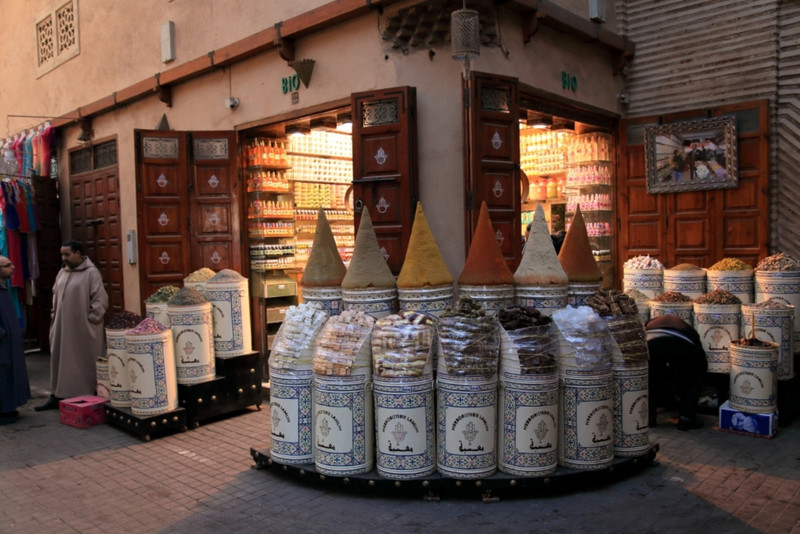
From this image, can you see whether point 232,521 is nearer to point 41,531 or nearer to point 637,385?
point 41,531

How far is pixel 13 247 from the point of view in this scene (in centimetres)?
1054

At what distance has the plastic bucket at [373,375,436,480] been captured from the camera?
4234 millimetres

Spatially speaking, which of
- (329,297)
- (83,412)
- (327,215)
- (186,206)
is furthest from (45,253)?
(329,297)

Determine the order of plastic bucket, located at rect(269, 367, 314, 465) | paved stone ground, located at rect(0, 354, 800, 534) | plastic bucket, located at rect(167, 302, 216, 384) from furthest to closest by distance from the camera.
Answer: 1. plastic bucket, located at rect(167, 302, 216, 384)
2. plastic bucket, located at rect(269, 367, 314, 465)
3. paved stone ground, located at rect(0, 354, 800, 534)

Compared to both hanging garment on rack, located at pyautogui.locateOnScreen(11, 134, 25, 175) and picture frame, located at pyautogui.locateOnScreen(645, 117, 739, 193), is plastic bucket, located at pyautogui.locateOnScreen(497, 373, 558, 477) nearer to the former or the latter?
picture frame, located at pyautogui.locateOnScreen(645, 117, 739, 193)

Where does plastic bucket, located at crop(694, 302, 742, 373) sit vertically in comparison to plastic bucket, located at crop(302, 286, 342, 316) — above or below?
below

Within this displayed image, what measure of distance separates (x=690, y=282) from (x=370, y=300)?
152 inches

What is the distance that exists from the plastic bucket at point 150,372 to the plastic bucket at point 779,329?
539 centimetres

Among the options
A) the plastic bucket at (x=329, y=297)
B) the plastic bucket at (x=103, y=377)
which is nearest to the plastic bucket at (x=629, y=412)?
the plastic bucket at (x=329, y=297)

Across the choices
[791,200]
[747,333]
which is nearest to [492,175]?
[747,333]

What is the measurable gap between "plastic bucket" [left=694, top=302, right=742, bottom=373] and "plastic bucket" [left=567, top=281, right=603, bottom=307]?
1.86 metres

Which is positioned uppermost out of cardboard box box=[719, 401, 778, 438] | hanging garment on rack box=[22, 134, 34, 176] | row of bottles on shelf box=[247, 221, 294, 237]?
hanging garment on rack box=[22, 134, 34, 176]

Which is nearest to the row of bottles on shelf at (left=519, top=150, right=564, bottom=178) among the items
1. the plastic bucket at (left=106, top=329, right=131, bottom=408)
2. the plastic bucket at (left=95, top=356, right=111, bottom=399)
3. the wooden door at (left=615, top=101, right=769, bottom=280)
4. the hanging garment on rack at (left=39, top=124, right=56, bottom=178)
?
the wooden door at (left=615, top=101, right=769, bottom=280)

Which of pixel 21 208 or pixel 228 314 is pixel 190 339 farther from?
pixel 21 208
